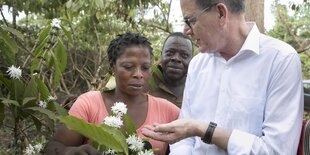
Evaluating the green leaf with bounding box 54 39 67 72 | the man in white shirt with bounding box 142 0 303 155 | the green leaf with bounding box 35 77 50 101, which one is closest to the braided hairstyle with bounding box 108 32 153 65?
the green leaf with bounding box 54 39 67 72

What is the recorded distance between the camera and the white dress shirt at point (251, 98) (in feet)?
5.08

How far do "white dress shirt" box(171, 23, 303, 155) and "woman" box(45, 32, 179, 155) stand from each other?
31 centimetres

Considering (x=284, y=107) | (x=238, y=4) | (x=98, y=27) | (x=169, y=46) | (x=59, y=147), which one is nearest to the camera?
(x=284, y=107)

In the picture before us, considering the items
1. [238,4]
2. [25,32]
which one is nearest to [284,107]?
[238,4]

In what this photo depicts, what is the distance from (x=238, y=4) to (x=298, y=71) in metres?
0.36

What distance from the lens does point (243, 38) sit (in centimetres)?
175

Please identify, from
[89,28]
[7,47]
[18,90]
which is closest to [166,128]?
[18,90]

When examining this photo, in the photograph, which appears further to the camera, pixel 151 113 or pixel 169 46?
pixel 169 46

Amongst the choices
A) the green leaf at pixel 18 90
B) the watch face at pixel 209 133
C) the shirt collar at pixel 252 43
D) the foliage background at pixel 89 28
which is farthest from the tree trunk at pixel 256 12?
the watch face at pixel 209 133

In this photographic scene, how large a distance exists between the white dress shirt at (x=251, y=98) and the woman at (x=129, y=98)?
0.31 meters

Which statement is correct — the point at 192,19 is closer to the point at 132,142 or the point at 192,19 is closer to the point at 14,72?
the point at 132,142

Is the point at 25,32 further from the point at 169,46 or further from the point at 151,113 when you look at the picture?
the point at 151,113

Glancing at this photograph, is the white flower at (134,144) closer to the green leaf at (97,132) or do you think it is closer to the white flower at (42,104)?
the green leaf at (97,132)

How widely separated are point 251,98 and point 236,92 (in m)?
0.07
